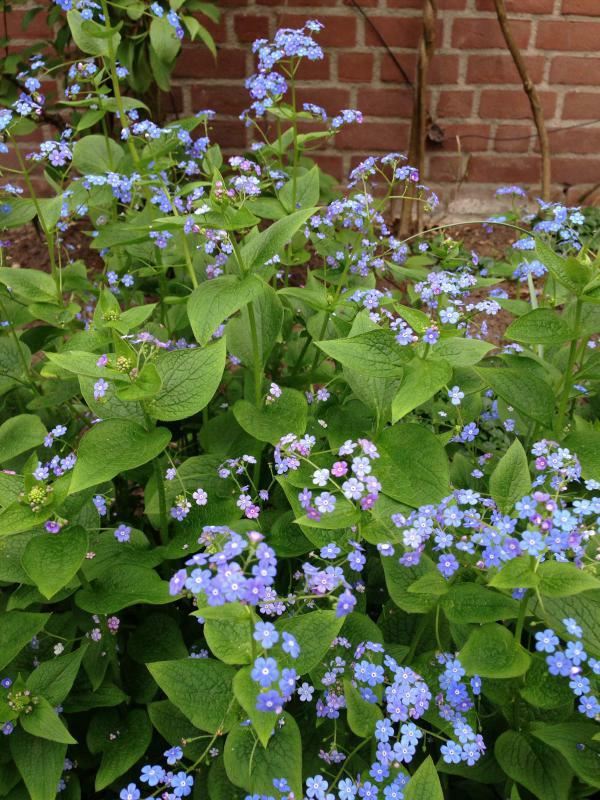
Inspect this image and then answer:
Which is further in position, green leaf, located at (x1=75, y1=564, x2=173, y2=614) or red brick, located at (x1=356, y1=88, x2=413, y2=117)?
red brick, located at (x1=356, y1=88, x2=413, y2=117)

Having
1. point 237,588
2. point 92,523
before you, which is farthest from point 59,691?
point 237,588

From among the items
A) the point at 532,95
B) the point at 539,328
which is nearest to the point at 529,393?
the point at 539,328

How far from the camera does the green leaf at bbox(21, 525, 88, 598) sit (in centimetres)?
129

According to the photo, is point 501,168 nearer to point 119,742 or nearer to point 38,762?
point 119,742

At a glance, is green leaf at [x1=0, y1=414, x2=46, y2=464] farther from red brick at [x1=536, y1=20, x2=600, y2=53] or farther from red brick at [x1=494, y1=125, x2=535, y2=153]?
red brick at [x1=536, y1=20, x2=600, y2=53]

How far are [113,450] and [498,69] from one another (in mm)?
3056

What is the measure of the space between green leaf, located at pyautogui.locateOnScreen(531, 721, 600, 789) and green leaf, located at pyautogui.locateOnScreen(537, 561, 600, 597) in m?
0.29

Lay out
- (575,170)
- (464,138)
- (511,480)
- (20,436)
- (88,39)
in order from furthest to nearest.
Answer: (575,170)
(464,138)
(88,39)
(20,436)
(511,480)

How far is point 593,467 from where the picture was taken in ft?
5.01

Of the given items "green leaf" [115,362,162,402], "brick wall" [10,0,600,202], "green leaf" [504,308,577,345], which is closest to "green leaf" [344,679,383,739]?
"green leaf" [115,362,162,402]

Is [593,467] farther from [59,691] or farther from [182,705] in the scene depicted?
[59,691]

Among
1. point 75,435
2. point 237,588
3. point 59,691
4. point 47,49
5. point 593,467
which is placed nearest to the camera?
point 237,588

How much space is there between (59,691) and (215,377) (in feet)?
2.10

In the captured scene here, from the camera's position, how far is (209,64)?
142 inches
